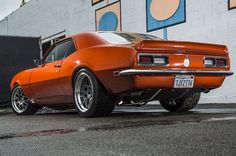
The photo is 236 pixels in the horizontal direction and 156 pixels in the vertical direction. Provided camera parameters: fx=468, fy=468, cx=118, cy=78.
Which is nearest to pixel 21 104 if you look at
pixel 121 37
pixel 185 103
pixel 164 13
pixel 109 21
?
pixel 121 37

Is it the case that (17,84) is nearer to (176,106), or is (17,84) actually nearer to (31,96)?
(31,96)

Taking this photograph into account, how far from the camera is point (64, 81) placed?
7074mm

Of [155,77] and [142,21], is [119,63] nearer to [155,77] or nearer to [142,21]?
[155,77]

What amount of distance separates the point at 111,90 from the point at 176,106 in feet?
5.42

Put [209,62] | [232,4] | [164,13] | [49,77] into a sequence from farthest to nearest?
[164,13]
[232,4]
[49,77]
[209,62]

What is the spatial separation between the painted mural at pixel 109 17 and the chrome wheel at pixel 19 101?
Answer: 23.5ft

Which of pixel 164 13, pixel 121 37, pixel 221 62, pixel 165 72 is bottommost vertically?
pixel 165 72

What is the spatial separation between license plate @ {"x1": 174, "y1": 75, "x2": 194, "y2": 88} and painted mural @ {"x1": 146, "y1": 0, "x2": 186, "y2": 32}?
6.57 m

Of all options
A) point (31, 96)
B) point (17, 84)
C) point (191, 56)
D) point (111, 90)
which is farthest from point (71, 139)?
point (17, 84)

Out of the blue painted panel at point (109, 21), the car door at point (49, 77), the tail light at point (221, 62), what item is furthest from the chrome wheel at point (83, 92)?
the blue painted panel at point (109, 21)

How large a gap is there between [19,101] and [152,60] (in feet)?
12.0

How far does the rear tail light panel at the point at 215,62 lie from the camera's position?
6.44 meters

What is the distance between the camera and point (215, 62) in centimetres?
654

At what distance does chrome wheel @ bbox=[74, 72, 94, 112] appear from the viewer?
6.60 metres
